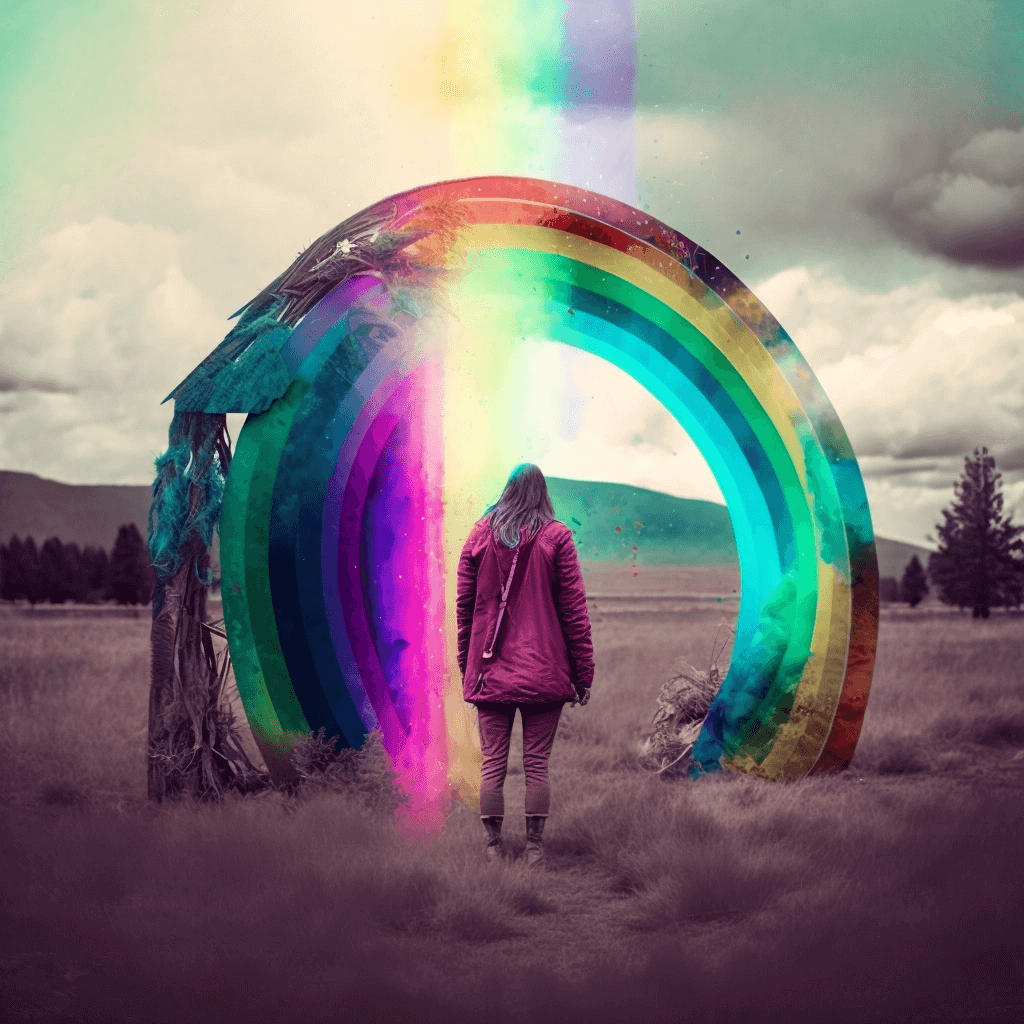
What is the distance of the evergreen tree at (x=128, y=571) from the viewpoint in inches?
1391

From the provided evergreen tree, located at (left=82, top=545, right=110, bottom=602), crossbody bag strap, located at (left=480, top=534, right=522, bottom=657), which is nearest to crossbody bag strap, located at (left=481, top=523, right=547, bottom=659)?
crossbody bag strap, located at (left=480, top=534, right=522, bottom=657)

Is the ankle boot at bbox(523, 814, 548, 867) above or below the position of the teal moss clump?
below

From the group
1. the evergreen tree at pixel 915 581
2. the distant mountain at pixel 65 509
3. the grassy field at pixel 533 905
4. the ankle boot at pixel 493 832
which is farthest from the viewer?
the distant mountain at pixel 65 509

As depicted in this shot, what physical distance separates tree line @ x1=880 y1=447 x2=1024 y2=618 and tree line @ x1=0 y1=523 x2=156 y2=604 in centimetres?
2750

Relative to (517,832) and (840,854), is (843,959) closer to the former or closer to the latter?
(840,854)

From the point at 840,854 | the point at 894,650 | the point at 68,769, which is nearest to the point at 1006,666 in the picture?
the point at 894,650

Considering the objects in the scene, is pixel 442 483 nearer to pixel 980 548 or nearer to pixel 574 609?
pixel 574 609

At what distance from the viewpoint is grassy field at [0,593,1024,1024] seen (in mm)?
3422

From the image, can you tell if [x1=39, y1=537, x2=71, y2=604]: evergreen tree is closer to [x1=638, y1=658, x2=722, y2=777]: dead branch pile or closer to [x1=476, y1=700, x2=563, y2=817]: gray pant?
[x1=638, y1=658, x2=722, y2=777]: dead branch pile

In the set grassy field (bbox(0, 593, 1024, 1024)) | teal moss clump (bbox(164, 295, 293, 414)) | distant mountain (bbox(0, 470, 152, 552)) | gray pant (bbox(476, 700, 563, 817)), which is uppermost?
distant mountain (bbox(0, 470, 152, 552))

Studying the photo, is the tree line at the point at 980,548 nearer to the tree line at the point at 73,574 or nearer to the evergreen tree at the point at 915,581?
the evergreen tree at the point at 915,581

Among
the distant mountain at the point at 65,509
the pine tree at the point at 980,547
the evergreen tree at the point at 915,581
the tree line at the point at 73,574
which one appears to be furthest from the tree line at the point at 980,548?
the distant mountain at the point at 65,509

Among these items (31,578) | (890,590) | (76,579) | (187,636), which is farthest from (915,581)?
(187,636)

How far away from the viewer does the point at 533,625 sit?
4855 mm
